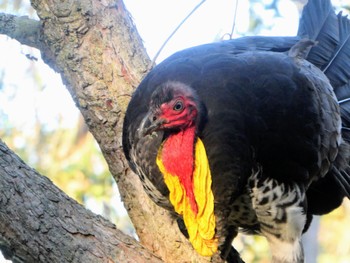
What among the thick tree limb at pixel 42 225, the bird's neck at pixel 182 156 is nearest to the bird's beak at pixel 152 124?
the bird's neck at pixel 182 156

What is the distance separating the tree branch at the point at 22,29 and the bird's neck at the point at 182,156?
123 cm

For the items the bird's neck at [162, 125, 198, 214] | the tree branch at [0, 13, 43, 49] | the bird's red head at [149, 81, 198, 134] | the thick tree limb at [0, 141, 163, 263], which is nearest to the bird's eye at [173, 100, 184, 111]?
the bird's red head at [149, 81, 198, 134]

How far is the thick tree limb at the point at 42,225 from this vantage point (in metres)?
2.88

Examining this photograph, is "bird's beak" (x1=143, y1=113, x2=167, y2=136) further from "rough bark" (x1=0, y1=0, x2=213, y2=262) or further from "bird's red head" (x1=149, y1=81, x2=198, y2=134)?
"rough bark" (x1=0, y1=0, x2=213, y2=262)

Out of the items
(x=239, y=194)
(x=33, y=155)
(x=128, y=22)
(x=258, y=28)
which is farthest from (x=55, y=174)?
(x=239, y=194)

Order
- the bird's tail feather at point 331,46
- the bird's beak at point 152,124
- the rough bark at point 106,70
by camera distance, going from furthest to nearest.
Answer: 1. the bird's tail feather at point 331,46
2. the rough bark at point 106,70
3. the bird's beak at point 152,124

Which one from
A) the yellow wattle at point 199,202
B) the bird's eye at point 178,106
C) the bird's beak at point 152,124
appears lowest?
the yellow wattle at point 199,202

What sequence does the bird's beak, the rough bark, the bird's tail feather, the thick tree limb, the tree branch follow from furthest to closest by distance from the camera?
1. the bird's tail feather
2. the tree branch
3. the rough bark
4. the bird's beak
5. the thick tree limb

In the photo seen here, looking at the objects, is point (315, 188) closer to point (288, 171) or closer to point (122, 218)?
point (288, 171)

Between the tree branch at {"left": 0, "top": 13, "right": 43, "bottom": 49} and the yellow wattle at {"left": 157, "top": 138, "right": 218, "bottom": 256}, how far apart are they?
4.08 feet

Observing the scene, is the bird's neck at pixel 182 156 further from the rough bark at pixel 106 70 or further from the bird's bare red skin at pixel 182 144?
the rough bark at pixel 106 70

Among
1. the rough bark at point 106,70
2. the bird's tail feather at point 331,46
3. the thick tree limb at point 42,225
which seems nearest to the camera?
the thick tree limb at point 42,225

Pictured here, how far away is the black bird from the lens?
3234 millimetres

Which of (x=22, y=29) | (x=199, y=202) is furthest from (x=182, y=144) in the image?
(x=22, y=29)
